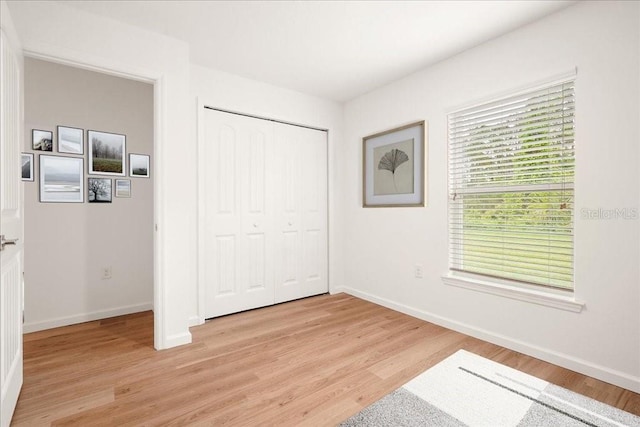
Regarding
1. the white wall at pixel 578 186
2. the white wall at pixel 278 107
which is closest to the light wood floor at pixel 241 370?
the white wall at pixel 578 186

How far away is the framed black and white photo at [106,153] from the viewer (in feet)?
10.1

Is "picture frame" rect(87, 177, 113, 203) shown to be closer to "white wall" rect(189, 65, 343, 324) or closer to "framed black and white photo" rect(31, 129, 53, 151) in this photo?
"framed black and white photo" rect(31, 129, 53, 151)

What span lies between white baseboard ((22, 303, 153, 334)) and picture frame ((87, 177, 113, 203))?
1106 mm

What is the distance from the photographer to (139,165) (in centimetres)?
337

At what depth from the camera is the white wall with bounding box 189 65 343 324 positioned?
2.96 meters

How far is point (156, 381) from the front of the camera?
1949mm

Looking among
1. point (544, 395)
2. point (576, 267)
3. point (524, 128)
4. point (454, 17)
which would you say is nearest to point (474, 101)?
point (524, 128)

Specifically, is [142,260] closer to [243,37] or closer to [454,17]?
[243,37]

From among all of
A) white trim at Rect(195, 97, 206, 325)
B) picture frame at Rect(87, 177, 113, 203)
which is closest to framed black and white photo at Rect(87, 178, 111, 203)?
picture frame at Rect(87, 177, 113, 203)

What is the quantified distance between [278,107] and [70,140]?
202 cm

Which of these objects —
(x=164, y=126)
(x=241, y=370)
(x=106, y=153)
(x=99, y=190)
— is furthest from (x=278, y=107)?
(x=241, y=370)

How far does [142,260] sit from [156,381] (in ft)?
5.83

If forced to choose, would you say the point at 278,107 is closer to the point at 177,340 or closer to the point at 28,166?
the point at 28,166

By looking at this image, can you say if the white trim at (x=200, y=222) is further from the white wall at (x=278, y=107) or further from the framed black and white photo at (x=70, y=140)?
the framed black and white photo at (x=70, y=140)
